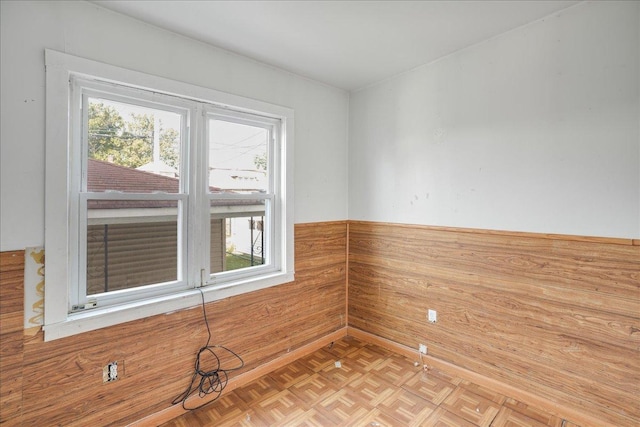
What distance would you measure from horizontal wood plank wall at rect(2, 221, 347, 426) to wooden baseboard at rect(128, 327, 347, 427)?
0.12 ft

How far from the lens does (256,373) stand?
2.54 meters

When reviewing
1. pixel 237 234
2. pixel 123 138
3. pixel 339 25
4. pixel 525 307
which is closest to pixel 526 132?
pixel 525 307

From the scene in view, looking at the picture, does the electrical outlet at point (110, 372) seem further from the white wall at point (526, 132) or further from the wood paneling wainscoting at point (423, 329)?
the white wall at point (526, 132)

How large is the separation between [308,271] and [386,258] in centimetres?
77

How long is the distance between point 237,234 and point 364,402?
1595 millimetres

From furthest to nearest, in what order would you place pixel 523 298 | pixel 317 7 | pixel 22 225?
pixel 523 298
pixel 317 7
pixel 22 225

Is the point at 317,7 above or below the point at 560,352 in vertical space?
above

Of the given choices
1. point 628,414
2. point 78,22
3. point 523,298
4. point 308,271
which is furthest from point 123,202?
point 628,414

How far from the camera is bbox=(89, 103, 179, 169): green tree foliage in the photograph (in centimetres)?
191

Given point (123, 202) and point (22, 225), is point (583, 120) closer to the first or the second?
point (123, 202)

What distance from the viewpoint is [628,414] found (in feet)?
5.96

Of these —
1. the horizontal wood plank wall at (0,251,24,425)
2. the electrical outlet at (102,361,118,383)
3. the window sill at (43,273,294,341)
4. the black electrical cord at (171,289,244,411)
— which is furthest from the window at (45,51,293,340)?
the black electrical cord at (171,289,244,411)

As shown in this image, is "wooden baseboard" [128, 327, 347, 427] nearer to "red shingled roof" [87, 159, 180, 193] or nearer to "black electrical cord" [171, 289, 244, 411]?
"black electrical cord" [171, 289, 244, 411]

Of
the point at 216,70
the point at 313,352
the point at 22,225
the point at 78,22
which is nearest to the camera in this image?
the point at 22,225
